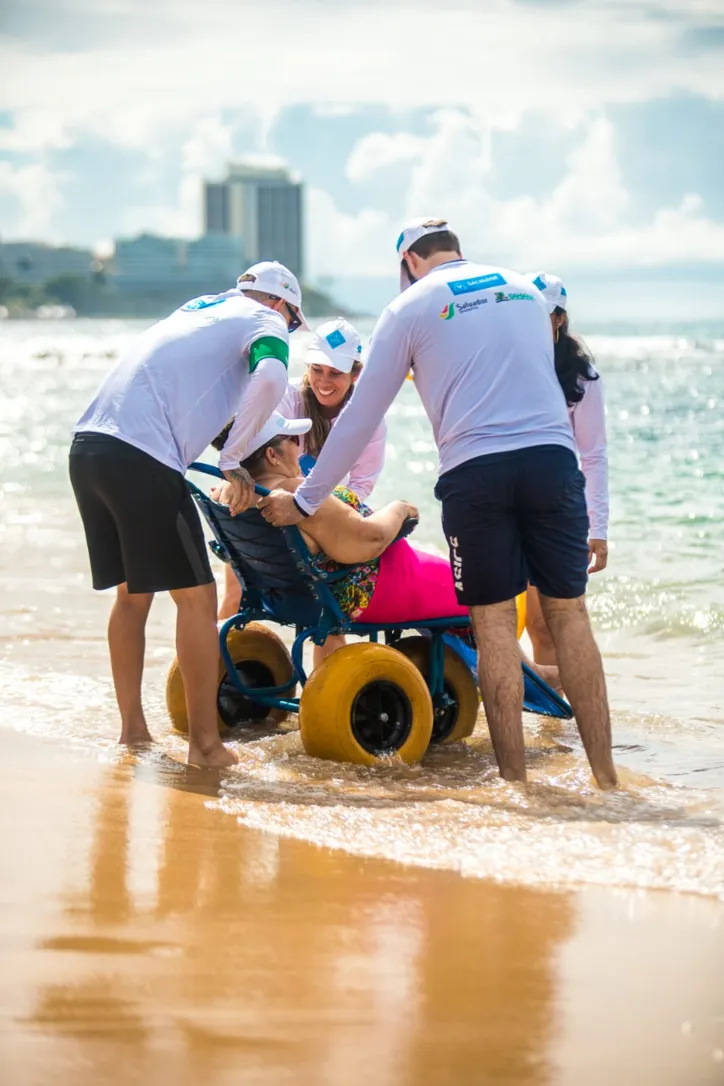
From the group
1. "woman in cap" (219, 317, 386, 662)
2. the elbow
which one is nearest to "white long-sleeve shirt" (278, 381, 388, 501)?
"woman in cap" (219, 317, 386, 662)

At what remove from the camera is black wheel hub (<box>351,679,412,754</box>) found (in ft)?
16.2

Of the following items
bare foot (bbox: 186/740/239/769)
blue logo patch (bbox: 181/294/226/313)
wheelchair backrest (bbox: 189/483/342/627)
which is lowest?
bare foot (bbox: 186/740/239/769)

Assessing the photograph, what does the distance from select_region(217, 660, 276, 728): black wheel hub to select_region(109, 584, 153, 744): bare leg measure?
50 centimetres

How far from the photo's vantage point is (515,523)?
4555 millimetres

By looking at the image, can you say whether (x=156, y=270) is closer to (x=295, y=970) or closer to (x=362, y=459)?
(x=362, y=459)

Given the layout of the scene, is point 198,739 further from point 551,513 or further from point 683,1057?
point 683,1057

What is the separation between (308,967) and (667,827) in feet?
4.85

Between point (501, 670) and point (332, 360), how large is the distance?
1562mm

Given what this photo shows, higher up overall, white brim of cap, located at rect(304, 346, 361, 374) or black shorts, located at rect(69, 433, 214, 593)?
white brim of cap, located at rect(304, 346, 361, 374)

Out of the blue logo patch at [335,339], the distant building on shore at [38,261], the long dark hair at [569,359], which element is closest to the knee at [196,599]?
the blue logo patch at [335,339]

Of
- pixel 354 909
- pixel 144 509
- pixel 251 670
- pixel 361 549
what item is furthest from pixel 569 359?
pixel 354 909

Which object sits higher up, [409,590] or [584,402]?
[584,402]

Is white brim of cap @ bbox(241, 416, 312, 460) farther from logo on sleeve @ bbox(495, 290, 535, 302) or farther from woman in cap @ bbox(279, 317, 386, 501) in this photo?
logo on sleeve @ bbox(495, 290, 535, 302)

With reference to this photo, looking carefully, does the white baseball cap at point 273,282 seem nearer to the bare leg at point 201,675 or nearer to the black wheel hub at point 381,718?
the bare leg at point 201,675
